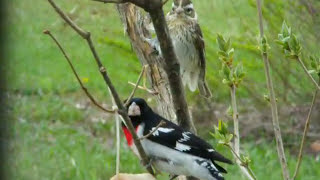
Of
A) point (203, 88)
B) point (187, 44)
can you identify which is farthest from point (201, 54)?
point (203, 88)

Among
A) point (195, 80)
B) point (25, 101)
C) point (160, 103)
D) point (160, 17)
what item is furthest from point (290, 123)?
point (160, 17)

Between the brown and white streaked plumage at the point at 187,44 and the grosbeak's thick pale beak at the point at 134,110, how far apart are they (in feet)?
6.88

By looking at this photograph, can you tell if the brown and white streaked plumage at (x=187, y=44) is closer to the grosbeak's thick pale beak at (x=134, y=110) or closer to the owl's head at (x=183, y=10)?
the owl's head at (x=183, y=10)

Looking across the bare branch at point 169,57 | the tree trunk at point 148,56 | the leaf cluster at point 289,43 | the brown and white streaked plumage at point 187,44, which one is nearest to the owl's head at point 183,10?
the brown and white streaked plumage at point 187,44

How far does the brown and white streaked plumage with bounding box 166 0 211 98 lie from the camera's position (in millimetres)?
5379

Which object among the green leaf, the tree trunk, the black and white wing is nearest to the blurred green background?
the black and white wing

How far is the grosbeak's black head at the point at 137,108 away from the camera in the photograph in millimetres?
3205

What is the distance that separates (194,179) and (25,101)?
4899mm

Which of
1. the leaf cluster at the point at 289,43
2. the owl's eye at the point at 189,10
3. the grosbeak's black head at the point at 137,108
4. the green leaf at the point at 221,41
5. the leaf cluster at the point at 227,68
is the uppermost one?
the leaf cluster at the point at 289,43

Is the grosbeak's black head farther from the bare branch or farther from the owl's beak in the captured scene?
the owl's beak

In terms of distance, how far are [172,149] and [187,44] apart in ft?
7.25

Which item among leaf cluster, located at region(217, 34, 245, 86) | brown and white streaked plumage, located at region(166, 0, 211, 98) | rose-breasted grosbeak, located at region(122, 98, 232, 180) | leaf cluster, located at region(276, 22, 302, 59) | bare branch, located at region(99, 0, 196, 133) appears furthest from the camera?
brown and white streaked plumage, located at region(166, 0, 211, 98)

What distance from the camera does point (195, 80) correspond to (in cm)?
536

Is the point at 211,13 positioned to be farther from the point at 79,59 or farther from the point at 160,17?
the point at 160,17
